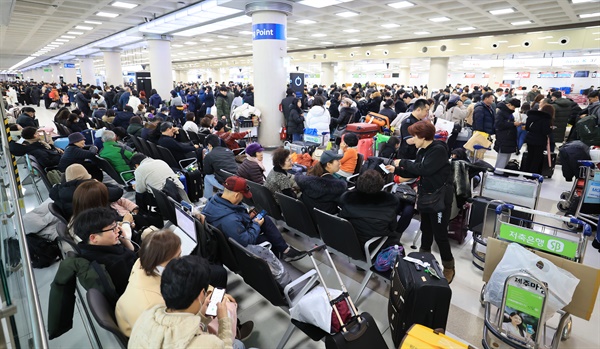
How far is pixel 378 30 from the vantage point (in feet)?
47.9

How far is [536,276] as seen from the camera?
227 cm

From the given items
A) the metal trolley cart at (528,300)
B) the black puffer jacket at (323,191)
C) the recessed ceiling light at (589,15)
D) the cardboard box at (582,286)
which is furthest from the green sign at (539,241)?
the recessed ceiling light at (589,15)

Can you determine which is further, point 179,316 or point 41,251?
point 41,251

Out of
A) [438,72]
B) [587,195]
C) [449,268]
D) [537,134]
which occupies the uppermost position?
[438,72]

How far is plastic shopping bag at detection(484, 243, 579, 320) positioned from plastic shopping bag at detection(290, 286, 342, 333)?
1236 mm

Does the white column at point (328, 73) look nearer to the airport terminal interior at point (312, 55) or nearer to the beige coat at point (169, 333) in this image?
the airport terminal interior at point (312, 55)

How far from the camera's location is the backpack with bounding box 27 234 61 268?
349 cm

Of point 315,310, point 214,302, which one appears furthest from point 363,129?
point 214,302

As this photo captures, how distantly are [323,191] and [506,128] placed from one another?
4.71 meters

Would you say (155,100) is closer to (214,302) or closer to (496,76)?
(214,302)

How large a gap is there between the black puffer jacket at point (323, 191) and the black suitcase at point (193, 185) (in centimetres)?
249

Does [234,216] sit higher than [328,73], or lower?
lower

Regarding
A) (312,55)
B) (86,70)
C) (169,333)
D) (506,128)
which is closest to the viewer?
(169,333)

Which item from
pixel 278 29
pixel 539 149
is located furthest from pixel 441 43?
pixel 539 149
